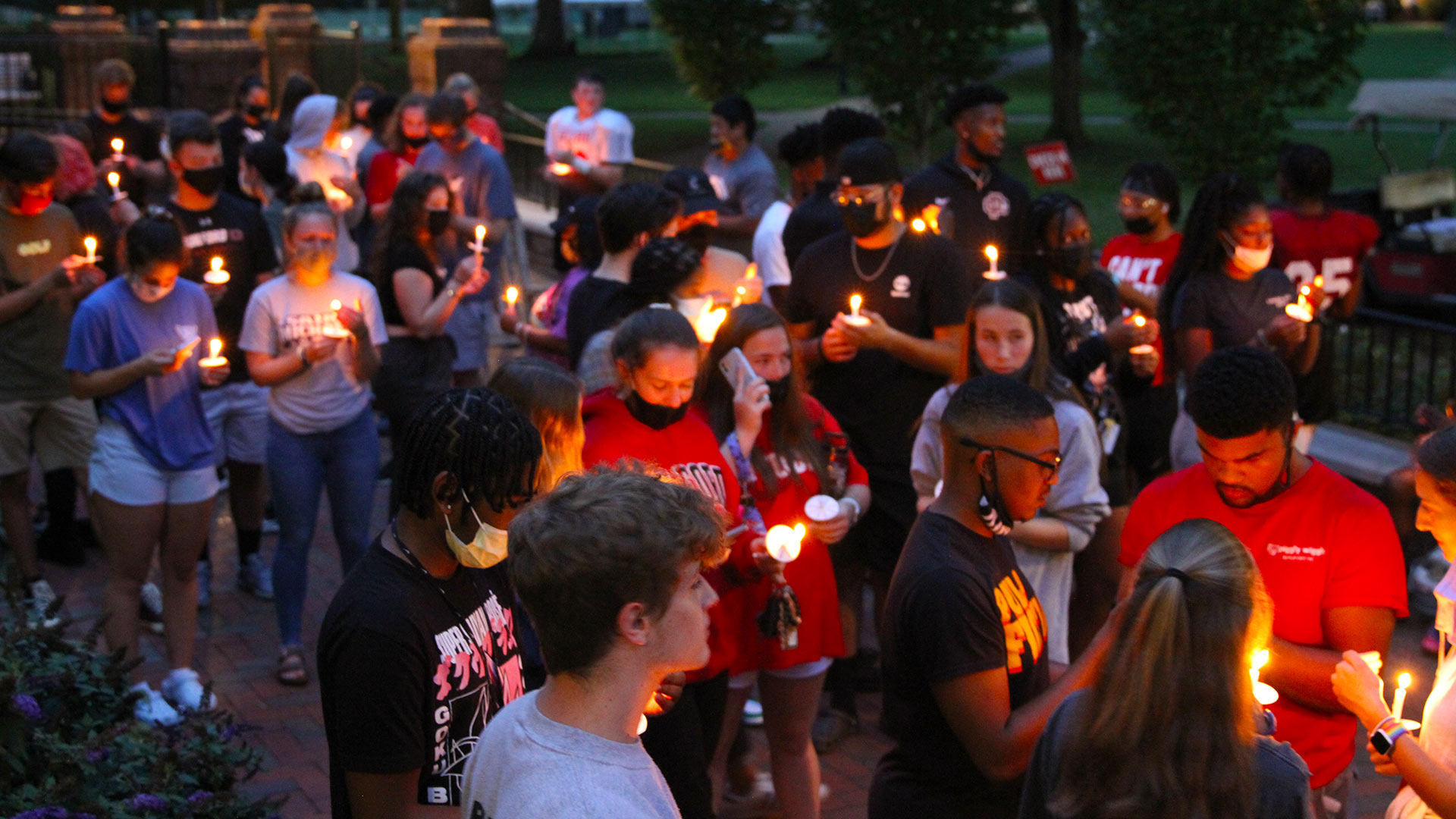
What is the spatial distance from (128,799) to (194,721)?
36cm

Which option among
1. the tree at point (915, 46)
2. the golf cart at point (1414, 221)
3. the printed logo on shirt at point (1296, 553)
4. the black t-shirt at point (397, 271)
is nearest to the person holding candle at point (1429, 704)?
the printed logo on shirt at point (1296, 553)

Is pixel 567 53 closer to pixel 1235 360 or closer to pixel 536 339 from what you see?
pixel 536 339

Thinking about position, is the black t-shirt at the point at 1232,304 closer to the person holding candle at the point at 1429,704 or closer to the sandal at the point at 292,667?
the person holding candle at the point at 1429,704

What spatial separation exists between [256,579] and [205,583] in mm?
240

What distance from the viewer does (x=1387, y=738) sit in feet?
9.86

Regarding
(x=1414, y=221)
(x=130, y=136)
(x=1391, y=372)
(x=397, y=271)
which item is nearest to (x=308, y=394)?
(x=397, y=271)

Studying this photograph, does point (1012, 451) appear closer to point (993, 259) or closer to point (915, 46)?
point (993, 259)

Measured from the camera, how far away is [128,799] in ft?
12.9

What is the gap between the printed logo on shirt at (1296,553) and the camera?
11.7ft

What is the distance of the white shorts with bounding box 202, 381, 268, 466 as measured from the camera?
7102 millimetres

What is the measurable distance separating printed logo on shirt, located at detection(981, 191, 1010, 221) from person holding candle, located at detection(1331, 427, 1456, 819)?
3.78 metres

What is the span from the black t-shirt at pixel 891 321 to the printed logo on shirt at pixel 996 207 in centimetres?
121

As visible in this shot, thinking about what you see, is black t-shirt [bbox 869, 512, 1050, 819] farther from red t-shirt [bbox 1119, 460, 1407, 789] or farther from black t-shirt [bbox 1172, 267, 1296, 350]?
black t-shirt [bbox 1172, 267, 1296, 350]

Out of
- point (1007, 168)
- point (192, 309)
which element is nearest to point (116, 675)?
point (192, 309)
